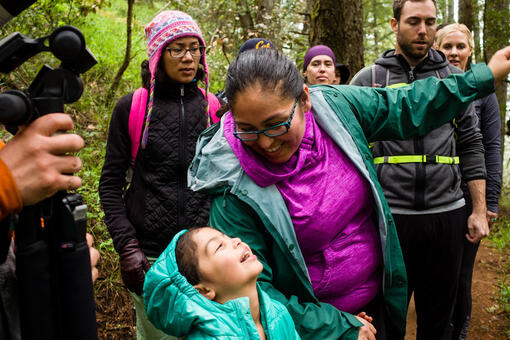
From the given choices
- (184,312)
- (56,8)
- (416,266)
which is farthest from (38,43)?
(56,8)

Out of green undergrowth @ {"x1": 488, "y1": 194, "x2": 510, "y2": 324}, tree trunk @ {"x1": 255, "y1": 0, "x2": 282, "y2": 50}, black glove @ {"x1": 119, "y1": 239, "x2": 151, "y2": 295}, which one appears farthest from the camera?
tree trunk @ {"x1": 255, "y1": 0, "x2": 282, "y2": 50}

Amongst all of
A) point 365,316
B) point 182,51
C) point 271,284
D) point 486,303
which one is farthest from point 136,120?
point 486,303

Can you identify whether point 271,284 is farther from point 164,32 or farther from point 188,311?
point 164,32

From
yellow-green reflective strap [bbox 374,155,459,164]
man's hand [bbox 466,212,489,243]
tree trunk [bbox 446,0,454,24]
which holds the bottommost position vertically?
man's hand [bbox 466,212,489,243]

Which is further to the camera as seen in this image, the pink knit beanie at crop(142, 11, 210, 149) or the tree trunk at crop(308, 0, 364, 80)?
the tree trunk at crop(308, 0, 364, 80)

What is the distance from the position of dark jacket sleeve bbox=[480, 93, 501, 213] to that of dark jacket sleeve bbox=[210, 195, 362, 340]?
249cm

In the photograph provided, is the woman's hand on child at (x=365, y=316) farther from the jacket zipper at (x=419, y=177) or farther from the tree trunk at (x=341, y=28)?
the tree trunk at (x=341, y=28)

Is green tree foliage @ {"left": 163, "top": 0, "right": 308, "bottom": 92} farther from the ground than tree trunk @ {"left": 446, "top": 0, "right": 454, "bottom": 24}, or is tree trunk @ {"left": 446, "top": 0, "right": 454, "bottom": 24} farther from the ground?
tree trunk @ {"left": 446, "top": 0, "right": 454, "bottom": 24}

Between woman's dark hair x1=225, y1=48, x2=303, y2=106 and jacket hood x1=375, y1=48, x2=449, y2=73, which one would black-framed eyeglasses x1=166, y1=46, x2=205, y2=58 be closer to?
woman's dark hair x1=225, y1=48, x2=303, y2=106

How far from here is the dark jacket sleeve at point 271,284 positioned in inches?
69.0

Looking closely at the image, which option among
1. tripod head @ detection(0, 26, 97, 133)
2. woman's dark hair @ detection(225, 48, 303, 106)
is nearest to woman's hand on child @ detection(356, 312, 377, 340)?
woman's dark hair @ detection(225, 48, 303, 106)

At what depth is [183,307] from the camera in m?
1.62

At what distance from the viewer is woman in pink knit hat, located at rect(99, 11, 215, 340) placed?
8.73 ft

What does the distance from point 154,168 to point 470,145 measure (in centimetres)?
237
